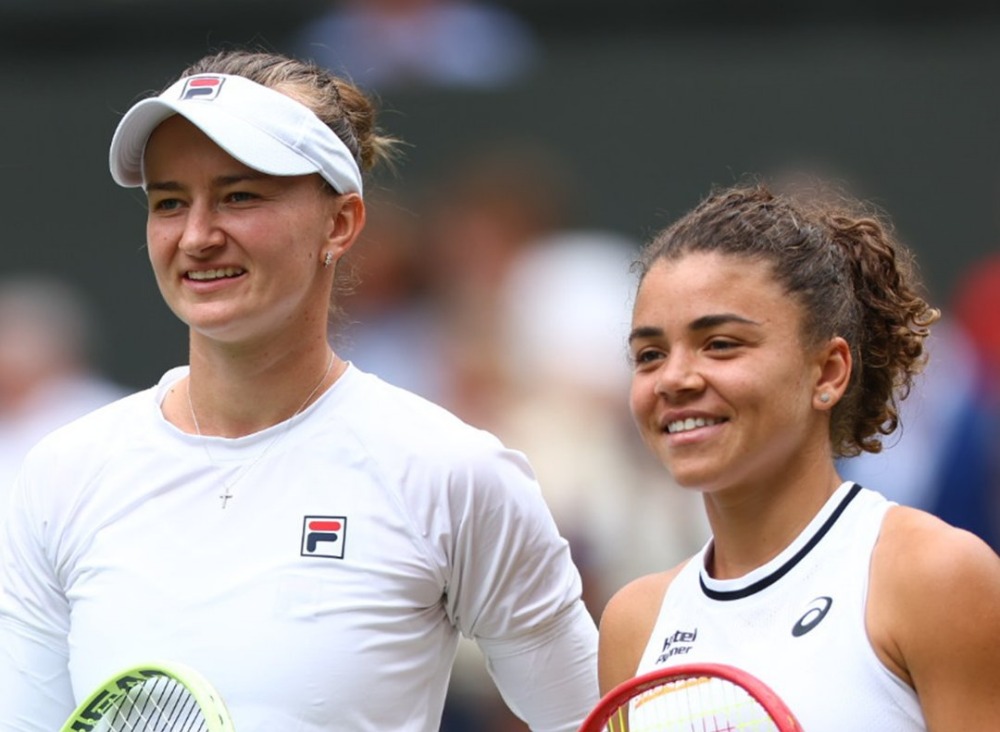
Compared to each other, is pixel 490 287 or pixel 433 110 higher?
pixel 433 110

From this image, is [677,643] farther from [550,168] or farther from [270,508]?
[550,168]

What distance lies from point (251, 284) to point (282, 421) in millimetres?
242

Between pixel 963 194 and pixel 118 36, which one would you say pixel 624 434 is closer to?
pixel 963 194

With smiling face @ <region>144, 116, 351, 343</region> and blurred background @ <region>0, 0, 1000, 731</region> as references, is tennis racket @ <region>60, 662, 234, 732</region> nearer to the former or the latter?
smiling face @ <region>144, 116, 351, 343</region>

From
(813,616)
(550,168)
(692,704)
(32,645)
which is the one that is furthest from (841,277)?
(550,168)

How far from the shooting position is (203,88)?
3.27 meters

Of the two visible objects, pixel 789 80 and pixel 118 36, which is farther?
pixel 118 36

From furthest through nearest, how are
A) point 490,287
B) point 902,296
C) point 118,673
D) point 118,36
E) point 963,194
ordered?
1. point 118,36
2. point 963,194
3. point 490,287
4. point 902,296
5. point 118,673

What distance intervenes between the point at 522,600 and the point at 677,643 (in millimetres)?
355

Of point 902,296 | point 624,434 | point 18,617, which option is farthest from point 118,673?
point 624,434

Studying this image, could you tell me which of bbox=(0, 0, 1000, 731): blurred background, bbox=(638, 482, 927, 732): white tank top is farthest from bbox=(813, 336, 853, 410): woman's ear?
bbox=(0, 0, 1000, 731): blurred background

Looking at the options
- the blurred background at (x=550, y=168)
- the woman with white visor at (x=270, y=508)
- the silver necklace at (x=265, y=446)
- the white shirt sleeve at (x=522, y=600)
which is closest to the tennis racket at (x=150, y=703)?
the woman with white visor at (x=270, y=508)

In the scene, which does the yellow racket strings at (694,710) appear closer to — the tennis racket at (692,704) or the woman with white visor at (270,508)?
Answer: the tennis racket at (692,704)

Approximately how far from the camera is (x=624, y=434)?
641 cm
